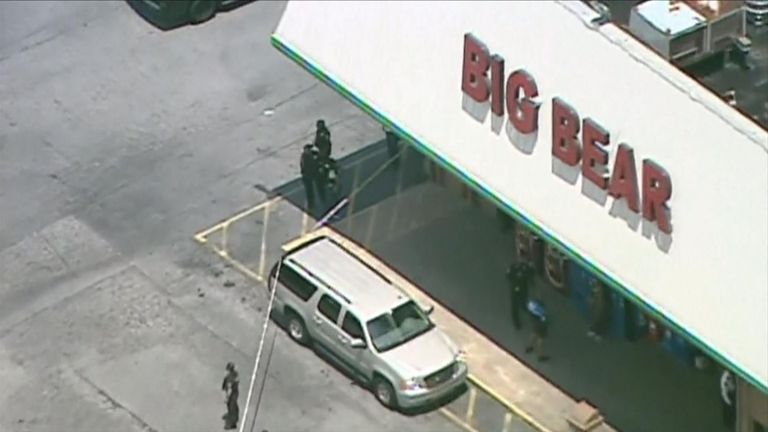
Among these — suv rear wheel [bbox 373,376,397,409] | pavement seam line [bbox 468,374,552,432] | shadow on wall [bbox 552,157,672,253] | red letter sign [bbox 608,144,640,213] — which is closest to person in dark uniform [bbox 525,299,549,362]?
pavement seam line [bbox 468,374,552,432]

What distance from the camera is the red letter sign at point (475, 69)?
113ft

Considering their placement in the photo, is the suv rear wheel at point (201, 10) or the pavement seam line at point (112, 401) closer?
the pavement seam line at point (112, 401)

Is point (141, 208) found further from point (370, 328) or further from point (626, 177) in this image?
point (626, 177)

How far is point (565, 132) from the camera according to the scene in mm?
33031

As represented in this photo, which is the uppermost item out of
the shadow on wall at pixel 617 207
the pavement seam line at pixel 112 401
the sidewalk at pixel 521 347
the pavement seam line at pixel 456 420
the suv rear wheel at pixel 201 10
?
the shadow on wall at pixel 617 207

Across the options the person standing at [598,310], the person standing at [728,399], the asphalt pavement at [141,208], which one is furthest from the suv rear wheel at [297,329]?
the person standing at [728,399]

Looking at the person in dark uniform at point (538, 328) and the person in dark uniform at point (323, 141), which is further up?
the person in dark uniform at point (323, 141)

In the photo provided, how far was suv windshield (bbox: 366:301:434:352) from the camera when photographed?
35844 mm

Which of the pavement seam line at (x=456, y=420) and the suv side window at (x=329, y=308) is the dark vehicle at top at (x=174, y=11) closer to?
the suv side window at (x=329, y=308)

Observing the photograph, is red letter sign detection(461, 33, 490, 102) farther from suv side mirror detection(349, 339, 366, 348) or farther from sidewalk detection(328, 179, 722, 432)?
sidewalk detection(328, 179, 722, 432)

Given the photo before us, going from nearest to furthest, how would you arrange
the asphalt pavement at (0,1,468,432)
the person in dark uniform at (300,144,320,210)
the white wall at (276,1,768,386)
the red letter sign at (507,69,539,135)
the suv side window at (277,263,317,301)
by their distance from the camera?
the white wall at (276,1,768,386), the red letter sign at (507,69,539,135), the asphalt pavement at (0,1,468,432), the suv side window at (277,263,317,301), the person in dark uniform at (300,144,320,210)

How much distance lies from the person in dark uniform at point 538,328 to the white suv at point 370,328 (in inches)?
57.8

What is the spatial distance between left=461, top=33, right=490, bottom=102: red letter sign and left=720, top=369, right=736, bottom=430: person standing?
6.56 m

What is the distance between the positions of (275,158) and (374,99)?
21.5 feet
